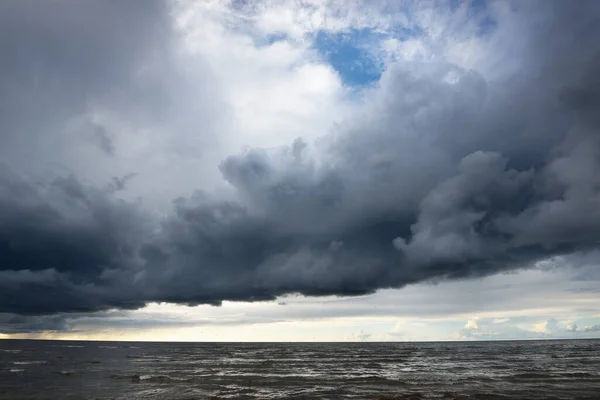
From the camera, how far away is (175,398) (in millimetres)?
43906

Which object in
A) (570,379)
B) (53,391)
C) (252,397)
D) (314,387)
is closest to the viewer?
(252,397)

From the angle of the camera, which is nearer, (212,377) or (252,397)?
(252,397)

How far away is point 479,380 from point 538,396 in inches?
633

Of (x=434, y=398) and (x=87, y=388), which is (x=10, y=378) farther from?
(x=434, y=398)

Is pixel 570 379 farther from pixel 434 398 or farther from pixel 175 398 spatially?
pixel 175 398

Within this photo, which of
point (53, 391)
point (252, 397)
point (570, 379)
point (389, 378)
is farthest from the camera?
point (389, 378)

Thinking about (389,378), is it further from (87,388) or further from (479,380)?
(87,388)

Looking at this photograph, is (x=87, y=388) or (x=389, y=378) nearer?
(x=87, y=388)

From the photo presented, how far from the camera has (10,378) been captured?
6328 centimetres

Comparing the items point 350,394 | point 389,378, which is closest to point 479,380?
point 389,378

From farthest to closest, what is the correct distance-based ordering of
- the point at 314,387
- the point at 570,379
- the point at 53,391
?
the point at 570,379 → the point at 314,387 → the point at 53,391

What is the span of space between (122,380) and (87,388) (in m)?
9.10

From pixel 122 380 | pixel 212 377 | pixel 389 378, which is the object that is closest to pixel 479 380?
pixel 389 378

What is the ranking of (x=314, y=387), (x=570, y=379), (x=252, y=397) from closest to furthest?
1. (x=252, y=397)
2. (x=314, y=387)
3. (x=570, y=379)
